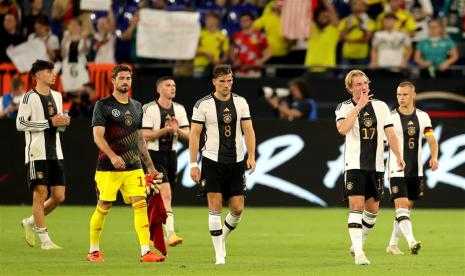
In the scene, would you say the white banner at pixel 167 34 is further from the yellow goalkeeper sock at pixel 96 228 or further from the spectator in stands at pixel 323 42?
the yellow goalkeeper sock at pixel 96 228

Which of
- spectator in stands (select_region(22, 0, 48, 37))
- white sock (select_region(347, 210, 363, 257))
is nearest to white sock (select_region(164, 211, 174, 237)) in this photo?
white sock (select_region(347, 210, 363, 257))

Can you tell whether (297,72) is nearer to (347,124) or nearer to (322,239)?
(322,239)

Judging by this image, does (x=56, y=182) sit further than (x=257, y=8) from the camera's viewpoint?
No

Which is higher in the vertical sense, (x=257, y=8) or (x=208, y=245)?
(x=257, y=8)

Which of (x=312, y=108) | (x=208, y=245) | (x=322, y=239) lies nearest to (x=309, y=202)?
(x=312, y=108)

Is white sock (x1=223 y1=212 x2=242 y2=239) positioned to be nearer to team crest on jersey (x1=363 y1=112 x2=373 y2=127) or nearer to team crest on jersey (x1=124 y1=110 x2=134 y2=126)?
team crest on jersey (x1=124 y1=110 x2=134 y2=126)

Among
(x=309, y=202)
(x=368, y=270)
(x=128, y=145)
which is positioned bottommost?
(x=309, y=202)

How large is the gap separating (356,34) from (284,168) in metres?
3.42

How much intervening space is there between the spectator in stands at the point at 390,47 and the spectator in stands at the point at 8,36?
699cm

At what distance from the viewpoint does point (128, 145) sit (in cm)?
1298

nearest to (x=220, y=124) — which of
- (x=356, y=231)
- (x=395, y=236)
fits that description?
(x=356, y=231)

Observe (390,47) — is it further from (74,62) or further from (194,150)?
(194,150)

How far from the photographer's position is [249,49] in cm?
2334

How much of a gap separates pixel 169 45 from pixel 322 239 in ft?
25.2
